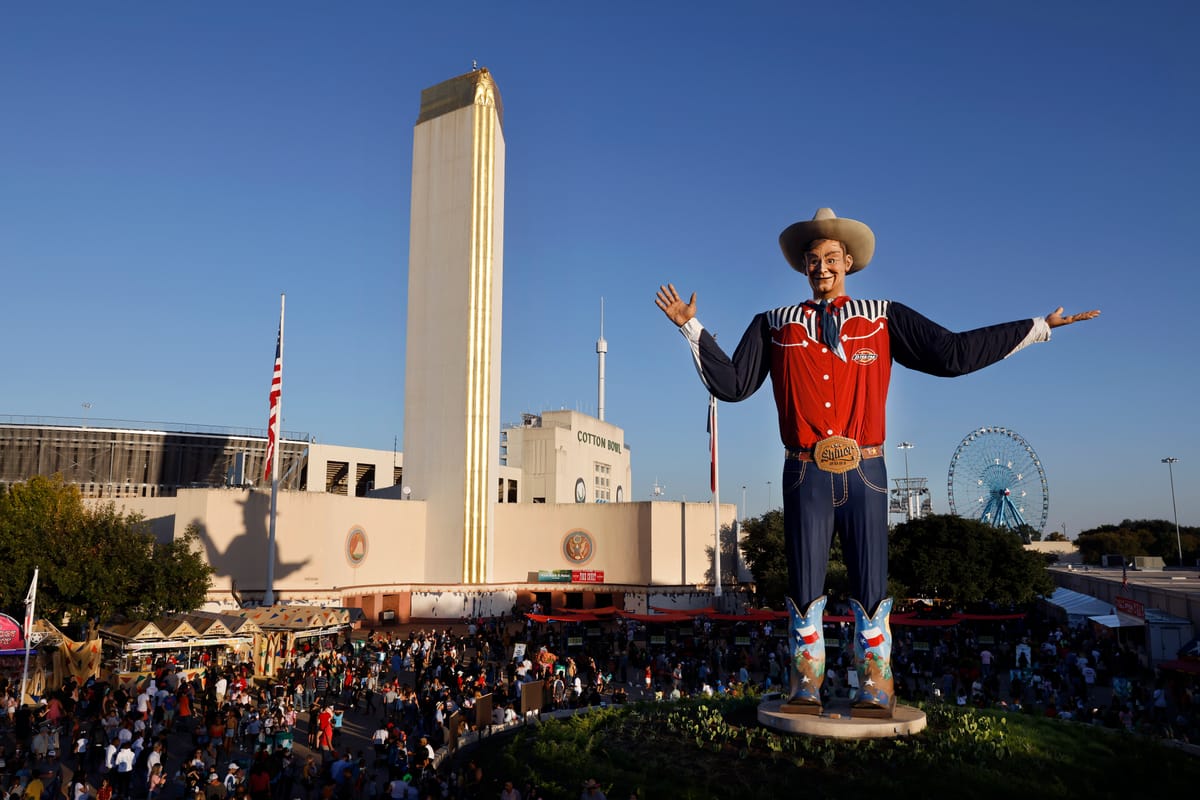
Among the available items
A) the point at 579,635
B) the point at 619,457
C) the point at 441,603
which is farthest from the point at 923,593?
the point at 619,457

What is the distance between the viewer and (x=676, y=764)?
47.1ft

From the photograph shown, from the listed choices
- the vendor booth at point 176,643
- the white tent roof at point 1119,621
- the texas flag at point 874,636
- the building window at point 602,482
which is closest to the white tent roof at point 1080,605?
the white tent roof at point 1119,621

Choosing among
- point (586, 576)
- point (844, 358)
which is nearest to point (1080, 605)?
point (586, 576)

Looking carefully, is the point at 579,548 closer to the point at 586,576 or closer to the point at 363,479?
the point at 586,576

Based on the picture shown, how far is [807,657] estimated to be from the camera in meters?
15.0

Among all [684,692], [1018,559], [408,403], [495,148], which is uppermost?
[495,148]

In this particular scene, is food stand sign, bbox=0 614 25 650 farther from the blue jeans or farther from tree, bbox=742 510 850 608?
tree, bbox=742 510 850 608

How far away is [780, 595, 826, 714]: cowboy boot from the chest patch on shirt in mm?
3887

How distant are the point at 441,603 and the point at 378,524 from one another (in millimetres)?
5866

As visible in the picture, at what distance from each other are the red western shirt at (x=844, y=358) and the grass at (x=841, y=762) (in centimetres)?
475

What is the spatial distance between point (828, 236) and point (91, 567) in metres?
25.7

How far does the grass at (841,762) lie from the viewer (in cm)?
1303

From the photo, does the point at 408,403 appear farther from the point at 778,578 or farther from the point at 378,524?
the point at 778,578

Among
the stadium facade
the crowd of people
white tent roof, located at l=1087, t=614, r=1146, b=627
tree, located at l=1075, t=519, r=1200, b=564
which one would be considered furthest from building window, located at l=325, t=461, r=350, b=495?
tree, located at l=1075, t=519, r=1200, b=564
